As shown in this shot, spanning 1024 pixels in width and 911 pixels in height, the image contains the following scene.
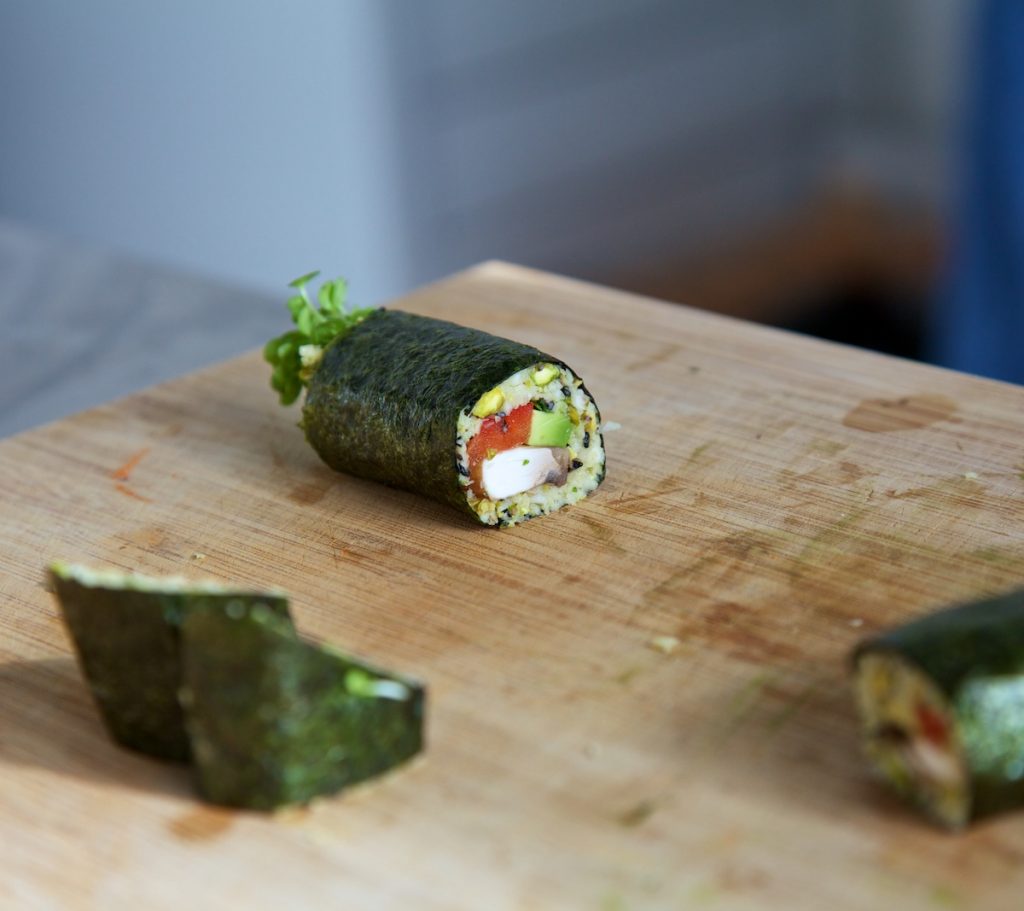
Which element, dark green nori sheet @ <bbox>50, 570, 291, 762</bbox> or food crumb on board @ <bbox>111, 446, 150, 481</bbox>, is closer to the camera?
dark green nori sheet @ <bbox>50, 570, 291, 762</bbox>

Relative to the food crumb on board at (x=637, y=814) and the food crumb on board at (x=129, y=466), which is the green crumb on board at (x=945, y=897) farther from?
the food crumb on board at (x=129, y=466)

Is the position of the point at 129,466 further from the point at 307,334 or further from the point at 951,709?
the point at 951,709

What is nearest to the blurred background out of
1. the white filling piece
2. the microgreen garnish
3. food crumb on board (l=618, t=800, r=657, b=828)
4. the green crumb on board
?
the microgreen garnish

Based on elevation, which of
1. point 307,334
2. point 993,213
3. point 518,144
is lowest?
point 993,213

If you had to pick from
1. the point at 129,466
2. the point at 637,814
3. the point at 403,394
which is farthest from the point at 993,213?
the point at 637,814

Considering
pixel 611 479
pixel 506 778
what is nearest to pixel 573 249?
pixel 611 479

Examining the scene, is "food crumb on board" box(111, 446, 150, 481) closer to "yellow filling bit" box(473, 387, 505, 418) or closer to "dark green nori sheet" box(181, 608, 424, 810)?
"yellow filling bit" box(473, 387, 505, 418)
